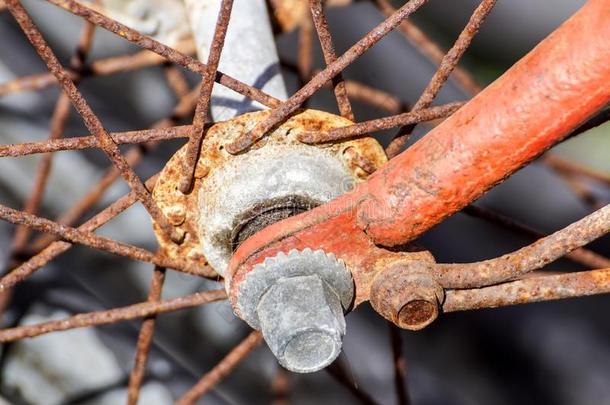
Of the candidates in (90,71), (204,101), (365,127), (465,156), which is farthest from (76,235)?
(90,71)

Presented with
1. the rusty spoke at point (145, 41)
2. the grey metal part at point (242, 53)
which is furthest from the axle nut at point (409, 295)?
the grey metal part at point (242, 53)

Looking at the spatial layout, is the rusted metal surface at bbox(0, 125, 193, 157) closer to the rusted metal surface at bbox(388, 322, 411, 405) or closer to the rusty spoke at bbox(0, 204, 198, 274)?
the rusty spoke at bbox(0, 204, 198, 274)

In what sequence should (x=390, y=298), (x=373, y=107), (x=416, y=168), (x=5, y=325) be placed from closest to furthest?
1. (x=416, y=168)
2. (x=390, y=298)
3. (x=5, y=325)
4. (x=373, y=107)

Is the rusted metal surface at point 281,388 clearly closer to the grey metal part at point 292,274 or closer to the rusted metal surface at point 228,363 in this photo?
the rusted metal surface at point 228,363

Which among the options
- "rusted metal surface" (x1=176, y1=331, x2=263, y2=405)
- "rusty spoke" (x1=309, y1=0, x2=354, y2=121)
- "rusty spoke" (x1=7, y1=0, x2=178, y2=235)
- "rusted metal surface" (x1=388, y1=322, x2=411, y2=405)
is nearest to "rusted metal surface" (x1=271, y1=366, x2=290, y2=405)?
"rusted metal surface" (x1=388, y1=322, x2=411, y2=405)

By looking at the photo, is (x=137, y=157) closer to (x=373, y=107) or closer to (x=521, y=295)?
(x=373, y=107)

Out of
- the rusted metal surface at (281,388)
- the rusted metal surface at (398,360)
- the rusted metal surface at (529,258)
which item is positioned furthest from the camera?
the rusted metal surface at (281,388)

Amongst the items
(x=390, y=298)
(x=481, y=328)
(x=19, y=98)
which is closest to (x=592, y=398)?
(x=481, y=328)
